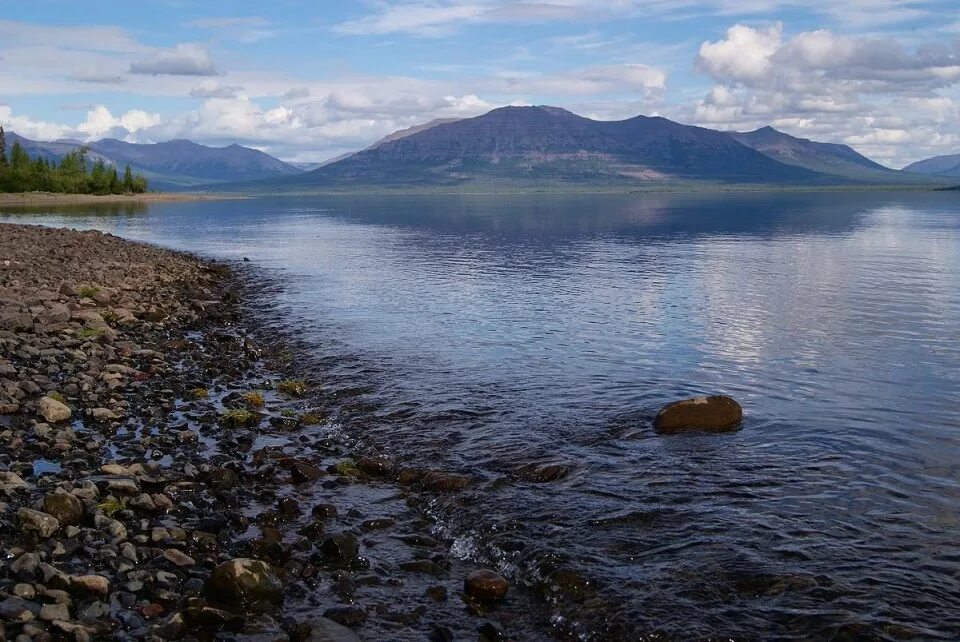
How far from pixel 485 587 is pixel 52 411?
11.8 m

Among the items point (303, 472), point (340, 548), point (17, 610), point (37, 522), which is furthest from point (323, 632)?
point (303, 472)

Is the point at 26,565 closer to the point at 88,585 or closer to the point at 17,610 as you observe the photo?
the point at 88,585

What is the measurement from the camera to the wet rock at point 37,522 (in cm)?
1255

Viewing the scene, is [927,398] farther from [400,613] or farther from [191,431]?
[191,431]

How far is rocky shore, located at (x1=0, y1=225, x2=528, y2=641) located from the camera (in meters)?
11.0

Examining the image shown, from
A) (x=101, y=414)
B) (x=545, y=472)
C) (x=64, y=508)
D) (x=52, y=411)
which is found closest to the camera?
(x=64, y=508)

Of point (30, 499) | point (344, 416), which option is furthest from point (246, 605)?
point (344, 416)

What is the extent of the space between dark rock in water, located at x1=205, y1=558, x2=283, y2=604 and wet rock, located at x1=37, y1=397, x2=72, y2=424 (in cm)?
899

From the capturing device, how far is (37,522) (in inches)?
497

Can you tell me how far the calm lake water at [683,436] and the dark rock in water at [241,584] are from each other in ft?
12.0

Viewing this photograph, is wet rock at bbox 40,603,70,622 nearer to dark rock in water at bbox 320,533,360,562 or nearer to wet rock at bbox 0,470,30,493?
dark rock in water at bbox 320,533,360,562

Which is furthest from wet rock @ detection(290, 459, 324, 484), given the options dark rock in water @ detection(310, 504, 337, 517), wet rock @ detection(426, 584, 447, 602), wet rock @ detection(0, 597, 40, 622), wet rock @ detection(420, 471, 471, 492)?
wet rock @ detection(0, 597, 40, 622)

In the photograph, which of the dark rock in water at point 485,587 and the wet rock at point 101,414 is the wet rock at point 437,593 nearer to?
the dark rock in water at point 485,587

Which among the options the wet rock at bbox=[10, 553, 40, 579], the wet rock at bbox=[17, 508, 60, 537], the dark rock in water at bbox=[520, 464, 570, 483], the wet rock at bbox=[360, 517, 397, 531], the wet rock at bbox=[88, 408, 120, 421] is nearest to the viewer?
the wet rock at bbox=[10, 553, 40, 579]
